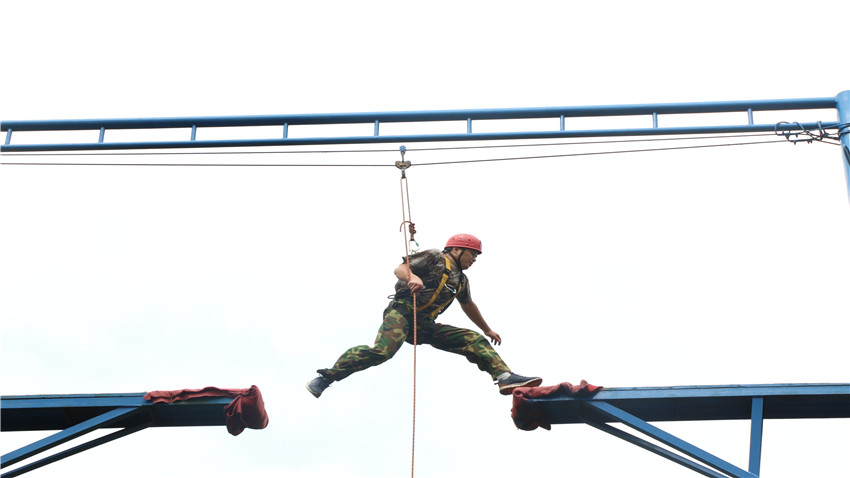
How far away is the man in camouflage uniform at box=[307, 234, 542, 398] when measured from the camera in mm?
10180

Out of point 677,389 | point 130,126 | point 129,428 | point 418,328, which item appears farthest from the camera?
point 130,126

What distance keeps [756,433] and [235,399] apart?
13.3 feet

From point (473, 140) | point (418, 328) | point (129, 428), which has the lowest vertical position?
point (129, 428)

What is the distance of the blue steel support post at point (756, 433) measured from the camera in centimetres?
857

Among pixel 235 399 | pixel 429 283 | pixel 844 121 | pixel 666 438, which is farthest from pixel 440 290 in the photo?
pixel 844 121

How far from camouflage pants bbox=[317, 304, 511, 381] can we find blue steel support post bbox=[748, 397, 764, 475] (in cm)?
222

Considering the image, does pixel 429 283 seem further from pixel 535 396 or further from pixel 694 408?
pixel 694 408

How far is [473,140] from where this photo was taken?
35.6 ft

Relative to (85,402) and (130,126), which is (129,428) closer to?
(85,402)

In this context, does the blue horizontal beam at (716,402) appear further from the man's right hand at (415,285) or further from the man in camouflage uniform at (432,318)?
the man's right hand at (415,285)

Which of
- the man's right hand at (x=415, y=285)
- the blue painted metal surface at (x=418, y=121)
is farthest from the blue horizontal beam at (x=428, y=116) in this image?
the man's right hand at (x=415, y=285)

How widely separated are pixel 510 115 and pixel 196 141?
296 cm

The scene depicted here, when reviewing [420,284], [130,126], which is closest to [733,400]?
[420,284]

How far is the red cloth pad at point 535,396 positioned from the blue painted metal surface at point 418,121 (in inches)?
104
